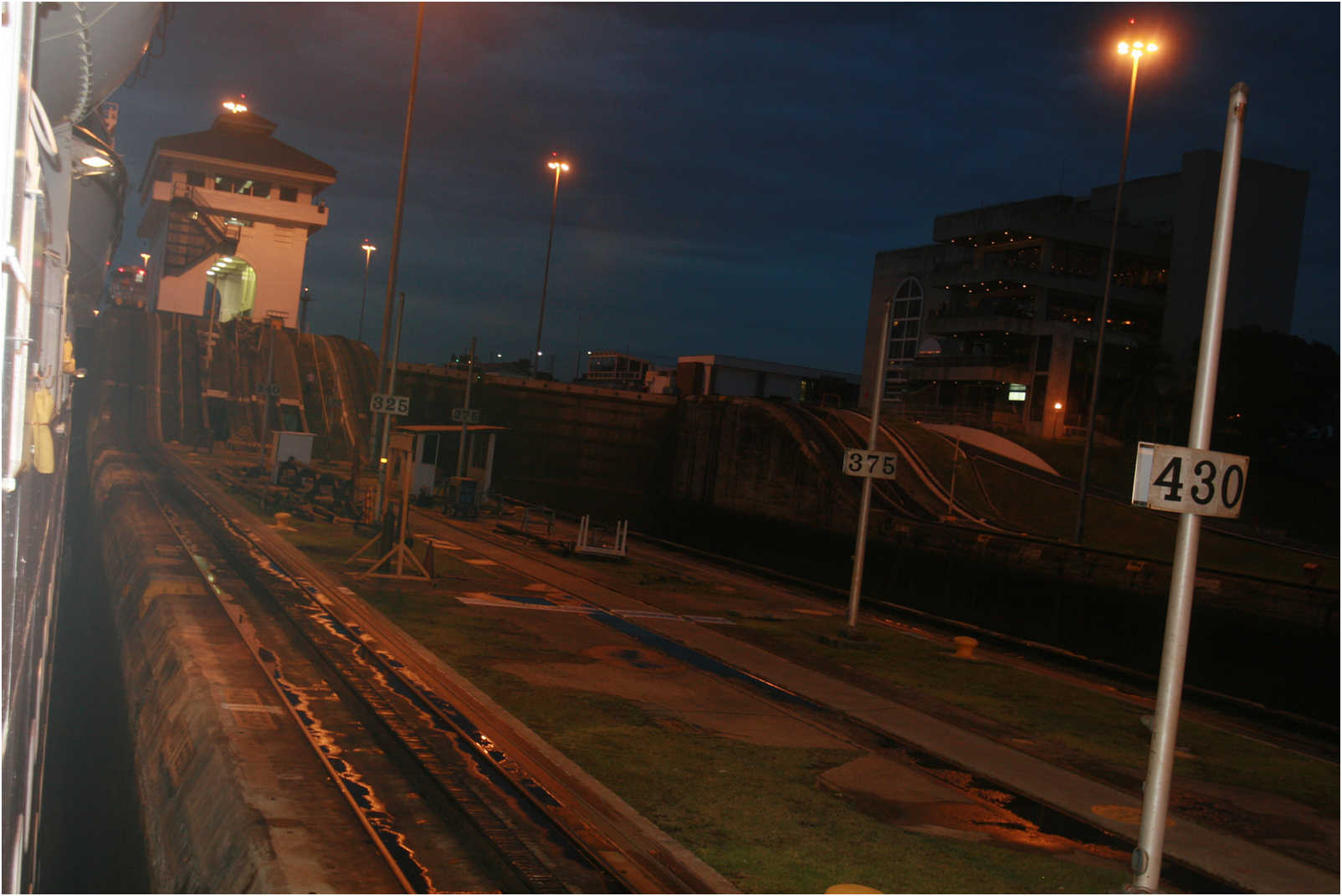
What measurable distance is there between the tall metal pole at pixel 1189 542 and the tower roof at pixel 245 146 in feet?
243

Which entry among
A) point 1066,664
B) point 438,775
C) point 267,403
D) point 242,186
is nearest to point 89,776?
point 438,775

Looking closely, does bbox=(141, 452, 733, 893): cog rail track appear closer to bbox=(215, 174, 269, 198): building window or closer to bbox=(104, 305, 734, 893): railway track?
bbox=(104, 305, 734, 893): railway track

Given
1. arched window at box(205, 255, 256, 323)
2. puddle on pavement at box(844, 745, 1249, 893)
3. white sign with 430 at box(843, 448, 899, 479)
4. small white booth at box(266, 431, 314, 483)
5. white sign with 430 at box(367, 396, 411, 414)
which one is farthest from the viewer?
arched window at box(205, 255, 256, 323)

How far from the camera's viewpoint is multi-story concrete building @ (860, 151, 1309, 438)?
219 feet

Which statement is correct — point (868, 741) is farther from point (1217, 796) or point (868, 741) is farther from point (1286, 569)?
point (1286, 569)

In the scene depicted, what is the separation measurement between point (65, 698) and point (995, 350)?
224 ft

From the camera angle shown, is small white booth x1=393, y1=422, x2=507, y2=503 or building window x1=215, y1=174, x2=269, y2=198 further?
building window x1=215, y1=174, x2=269, y2=198

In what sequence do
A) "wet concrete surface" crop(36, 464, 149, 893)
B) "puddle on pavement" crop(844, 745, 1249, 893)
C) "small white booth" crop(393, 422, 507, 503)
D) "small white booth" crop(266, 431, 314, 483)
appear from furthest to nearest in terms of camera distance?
"small white booth" crop(266, 431, 314, 483) → "small white booth" crop(393, 422, 507, 503) → "wet concrete surface" crop(36, 464, 149, 893) → "puddle on pavement" crop(844, 745, 1249, 893)

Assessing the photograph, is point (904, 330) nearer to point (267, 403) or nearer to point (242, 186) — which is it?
point (242, 186)

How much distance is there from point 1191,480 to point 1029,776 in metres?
5.29

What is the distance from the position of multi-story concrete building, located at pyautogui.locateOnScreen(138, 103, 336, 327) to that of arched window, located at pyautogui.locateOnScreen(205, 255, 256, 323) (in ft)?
0.48

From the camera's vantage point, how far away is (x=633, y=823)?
893 centimetres

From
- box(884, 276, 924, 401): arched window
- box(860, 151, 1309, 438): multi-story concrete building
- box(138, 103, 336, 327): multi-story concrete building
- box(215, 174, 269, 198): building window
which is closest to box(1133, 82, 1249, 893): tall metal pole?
box(860, 151, 1309, 438): multi-story concrete building

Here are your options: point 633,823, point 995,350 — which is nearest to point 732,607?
point 633,823
